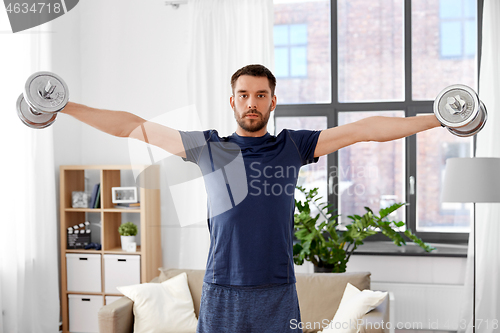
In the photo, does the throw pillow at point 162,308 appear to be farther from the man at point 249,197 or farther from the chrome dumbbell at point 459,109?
the chrome dumbbell at point 459,109

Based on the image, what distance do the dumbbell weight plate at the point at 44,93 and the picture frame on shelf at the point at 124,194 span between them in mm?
2251

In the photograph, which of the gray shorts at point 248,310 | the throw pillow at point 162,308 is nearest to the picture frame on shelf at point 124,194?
the throw pillow at point 162,308

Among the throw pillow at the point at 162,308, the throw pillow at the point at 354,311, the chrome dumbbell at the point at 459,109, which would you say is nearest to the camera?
the chrome dumbbell at the point at 459,109

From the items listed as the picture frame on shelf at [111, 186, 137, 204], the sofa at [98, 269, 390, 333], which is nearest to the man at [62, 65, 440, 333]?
the sofa at [98, 269, 390, 333]

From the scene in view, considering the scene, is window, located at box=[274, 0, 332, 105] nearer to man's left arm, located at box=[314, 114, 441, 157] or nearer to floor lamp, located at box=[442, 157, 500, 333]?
floor lamp, located at box=[442, 157, 500, 333]

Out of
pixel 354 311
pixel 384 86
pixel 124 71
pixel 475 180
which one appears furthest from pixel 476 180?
pixel 124 71

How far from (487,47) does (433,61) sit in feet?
1.39

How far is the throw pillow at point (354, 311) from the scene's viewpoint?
2389mm

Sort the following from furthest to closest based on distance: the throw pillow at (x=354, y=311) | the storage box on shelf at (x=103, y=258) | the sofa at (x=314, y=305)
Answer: the storage box on shelf at (x=103, y=258)
the sofa at (x=314, y=305)
the throw pillow at (x=354, y=311)

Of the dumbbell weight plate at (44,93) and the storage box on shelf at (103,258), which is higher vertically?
the dumbbell weight plate at (44,93)

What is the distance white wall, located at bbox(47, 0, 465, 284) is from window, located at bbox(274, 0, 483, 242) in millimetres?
848

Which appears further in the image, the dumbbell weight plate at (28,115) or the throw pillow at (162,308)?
the throw pillow at (162,308)

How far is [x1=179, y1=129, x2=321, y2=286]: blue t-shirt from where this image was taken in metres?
1.36

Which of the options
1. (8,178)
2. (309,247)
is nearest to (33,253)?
(8,178)
